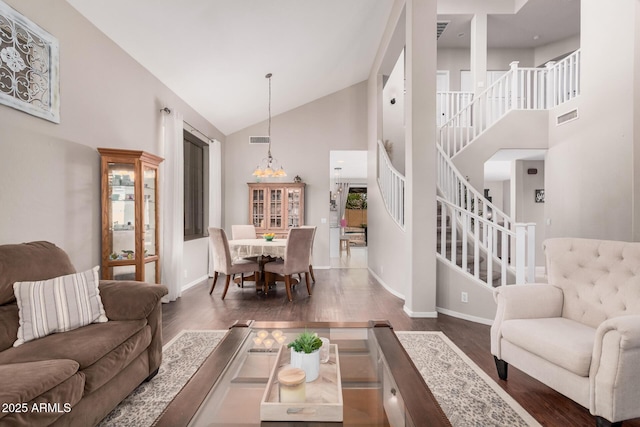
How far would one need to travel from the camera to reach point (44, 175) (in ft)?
8.02

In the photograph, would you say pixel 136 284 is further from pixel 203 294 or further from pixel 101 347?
pixel 203 294

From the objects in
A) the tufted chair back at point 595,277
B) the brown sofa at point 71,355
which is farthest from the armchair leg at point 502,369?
the brown sofa at point 71,355

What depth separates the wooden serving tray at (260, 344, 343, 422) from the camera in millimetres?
1259

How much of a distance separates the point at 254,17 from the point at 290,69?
158 centimetres

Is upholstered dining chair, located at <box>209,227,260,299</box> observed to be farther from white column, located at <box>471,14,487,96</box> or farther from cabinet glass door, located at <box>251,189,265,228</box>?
white column, located at <box>471,14,487,96</box>

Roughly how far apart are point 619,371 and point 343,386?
1.34 m

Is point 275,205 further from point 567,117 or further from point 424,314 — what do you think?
point 567,117

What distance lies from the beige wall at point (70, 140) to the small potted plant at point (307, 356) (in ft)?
7.11

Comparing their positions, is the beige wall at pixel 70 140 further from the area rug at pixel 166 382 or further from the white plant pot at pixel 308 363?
the white plant pot at pixel 308 363

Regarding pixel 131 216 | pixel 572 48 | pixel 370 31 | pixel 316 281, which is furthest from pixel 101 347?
pixel 572 48

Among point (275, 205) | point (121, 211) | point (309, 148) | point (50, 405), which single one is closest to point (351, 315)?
point (121, 211)

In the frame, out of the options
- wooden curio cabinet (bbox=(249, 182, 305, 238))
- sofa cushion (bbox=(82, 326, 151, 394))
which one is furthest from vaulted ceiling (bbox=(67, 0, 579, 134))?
sofa cushion (bbox=(82, 326, 151, 394))

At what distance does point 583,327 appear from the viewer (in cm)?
203

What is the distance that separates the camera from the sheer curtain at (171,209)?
166 inches
